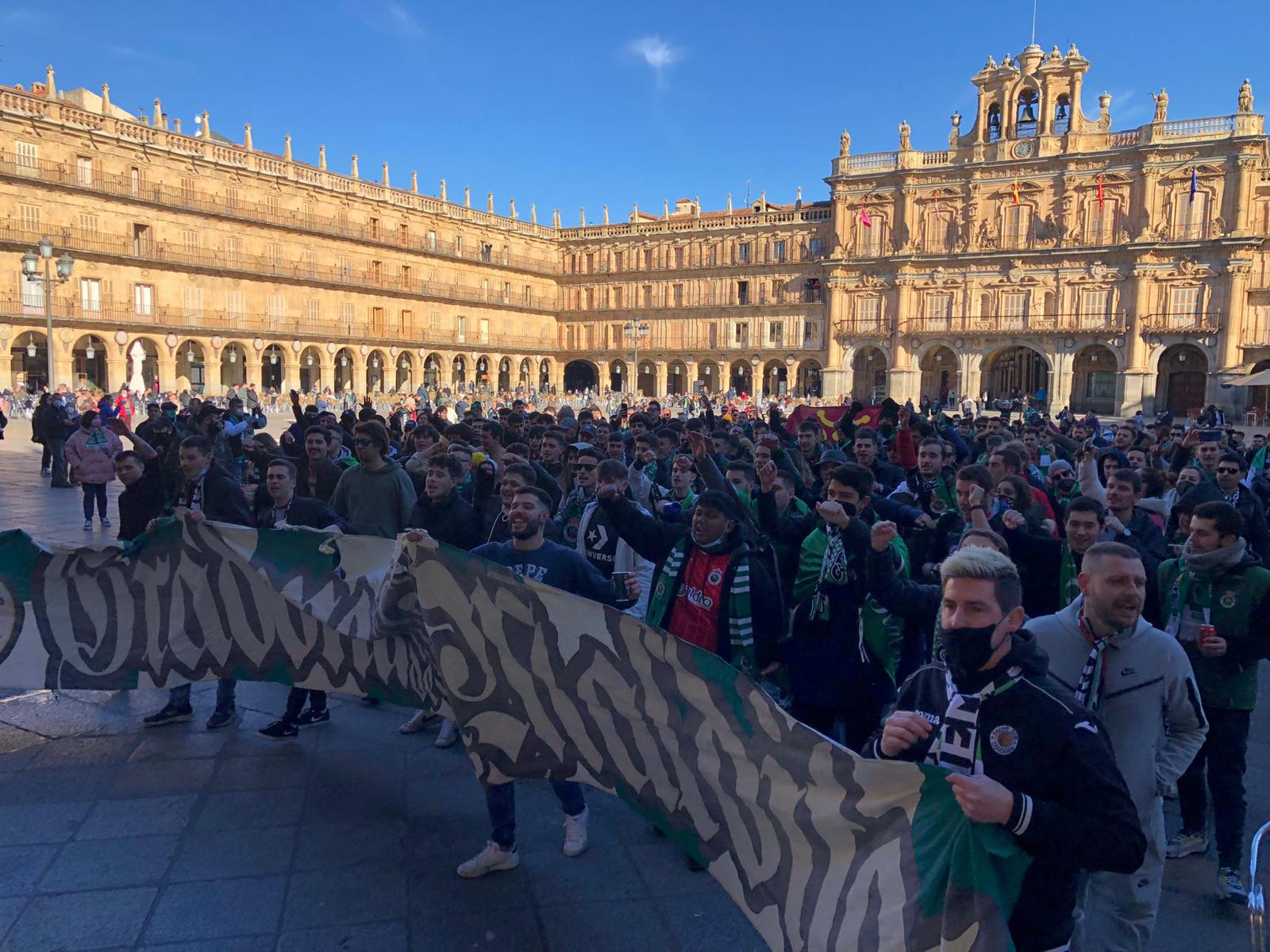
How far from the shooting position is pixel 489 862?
3.43 metres

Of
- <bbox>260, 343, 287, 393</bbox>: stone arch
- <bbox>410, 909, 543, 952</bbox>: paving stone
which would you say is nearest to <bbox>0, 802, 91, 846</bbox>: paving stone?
<bbox>410, 909, 543, 952</bbox>: paving stone

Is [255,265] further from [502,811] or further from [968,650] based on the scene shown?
[968,650]

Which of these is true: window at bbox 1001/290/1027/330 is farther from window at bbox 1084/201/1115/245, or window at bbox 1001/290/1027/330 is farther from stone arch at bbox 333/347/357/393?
stone arch at bbox 333/347/357/393

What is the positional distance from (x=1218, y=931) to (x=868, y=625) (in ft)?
5.40

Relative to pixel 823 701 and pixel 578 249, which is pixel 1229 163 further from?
pixel 823 701

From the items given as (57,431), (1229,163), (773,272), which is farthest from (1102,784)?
(773,272)

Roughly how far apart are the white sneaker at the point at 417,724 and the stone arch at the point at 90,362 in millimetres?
35797

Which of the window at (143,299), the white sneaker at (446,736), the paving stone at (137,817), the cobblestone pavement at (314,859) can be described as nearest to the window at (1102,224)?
the window at (143,299)

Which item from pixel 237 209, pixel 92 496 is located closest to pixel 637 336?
pixel 237 209

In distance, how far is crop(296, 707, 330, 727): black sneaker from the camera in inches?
192

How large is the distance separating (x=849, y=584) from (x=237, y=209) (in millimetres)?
42197

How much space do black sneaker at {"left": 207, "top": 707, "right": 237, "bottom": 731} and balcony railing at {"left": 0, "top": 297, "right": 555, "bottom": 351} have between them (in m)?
34.2

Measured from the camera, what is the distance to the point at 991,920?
1896 millimetres

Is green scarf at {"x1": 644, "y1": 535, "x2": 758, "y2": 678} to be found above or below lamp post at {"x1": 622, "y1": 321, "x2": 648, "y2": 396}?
below
